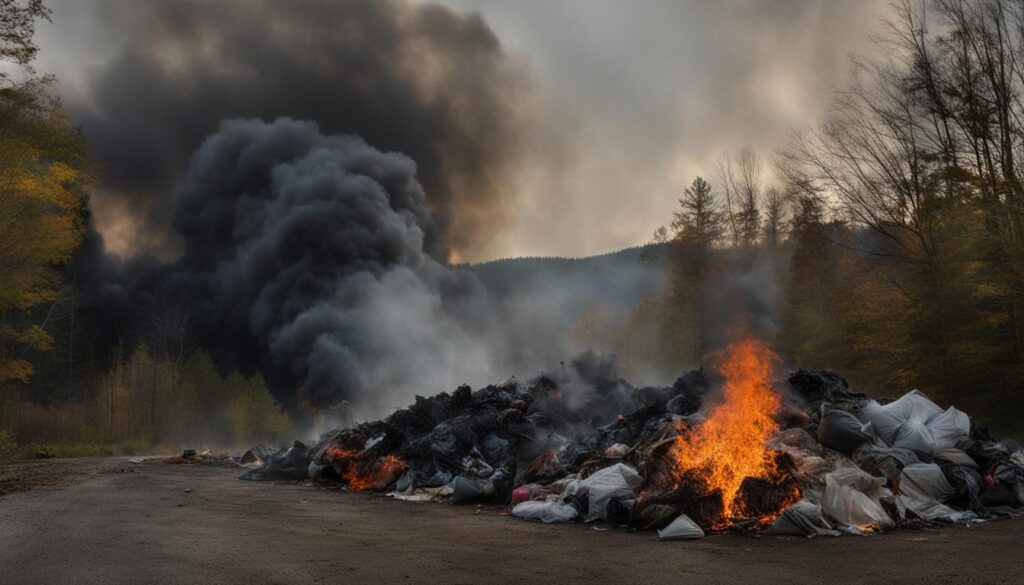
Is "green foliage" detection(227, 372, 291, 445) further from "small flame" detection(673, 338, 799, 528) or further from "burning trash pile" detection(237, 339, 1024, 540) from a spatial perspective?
"small flame" detection(673, 338, 799, 528)

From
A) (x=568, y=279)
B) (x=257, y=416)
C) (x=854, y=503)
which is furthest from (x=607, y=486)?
(x=568, y=279)

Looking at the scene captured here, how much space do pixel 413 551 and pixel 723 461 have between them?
4495mm

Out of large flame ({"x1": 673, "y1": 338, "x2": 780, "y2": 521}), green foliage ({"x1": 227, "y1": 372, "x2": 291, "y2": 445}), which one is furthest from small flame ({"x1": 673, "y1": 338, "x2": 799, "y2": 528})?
green foliage ({"x1": 227, "y1": 372, "x2": 291, "y2": 445})

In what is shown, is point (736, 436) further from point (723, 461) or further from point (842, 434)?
point (842, 434)

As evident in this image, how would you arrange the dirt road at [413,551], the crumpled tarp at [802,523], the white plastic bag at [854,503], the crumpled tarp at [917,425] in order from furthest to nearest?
the crumpled tarp at [917,425], the white plastic bag at [854,503], the crumpled tarp at [802,523], the dirt road at [413,551]

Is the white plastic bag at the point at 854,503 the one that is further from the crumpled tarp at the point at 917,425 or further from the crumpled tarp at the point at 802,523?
the crumpled tarp at the point at 917,425

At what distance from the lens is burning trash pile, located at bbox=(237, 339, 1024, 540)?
29.3 ft

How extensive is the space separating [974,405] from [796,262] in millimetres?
14995

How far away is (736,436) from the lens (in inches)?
392

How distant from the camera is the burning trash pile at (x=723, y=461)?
8.92 metres

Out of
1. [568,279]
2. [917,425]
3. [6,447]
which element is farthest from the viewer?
[568,279]

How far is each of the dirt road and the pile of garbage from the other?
0.59 m

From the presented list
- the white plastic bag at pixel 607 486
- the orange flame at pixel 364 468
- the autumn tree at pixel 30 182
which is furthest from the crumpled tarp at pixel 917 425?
the autumn tree at pixel 30 182

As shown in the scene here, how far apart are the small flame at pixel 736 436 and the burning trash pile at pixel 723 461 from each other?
0.02 meters
